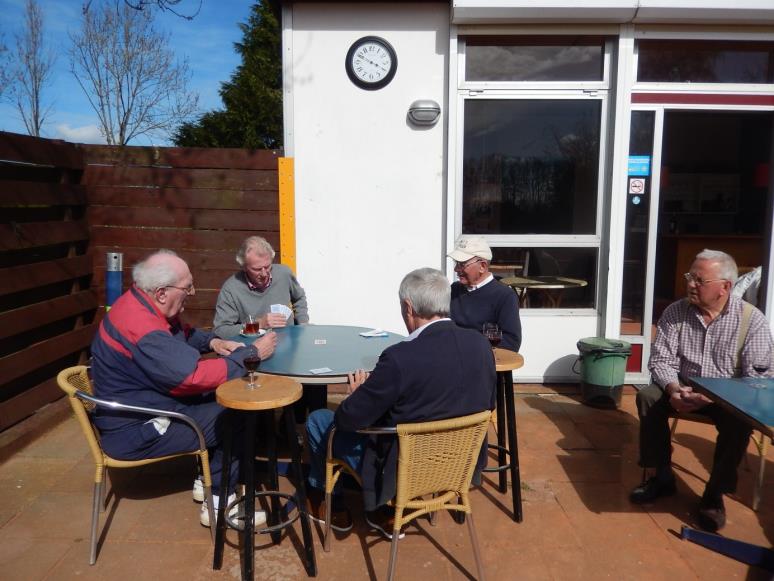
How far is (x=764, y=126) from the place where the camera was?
10.3m

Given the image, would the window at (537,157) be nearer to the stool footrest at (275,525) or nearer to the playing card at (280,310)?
the playing card at (280,310)

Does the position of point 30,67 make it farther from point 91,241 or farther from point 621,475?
point 621,475

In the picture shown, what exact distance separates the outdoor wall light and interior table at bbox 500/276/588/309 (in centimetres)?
146

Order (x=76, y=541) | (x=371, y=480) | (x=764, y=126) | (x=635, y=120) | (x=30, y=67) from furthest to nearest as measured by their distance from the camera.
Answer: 1. (x=30, y=67)
2. (x=764, y=126)
3. (x=635, y=120)
4. (x=76, y=541)
5. (x=371, y=480)

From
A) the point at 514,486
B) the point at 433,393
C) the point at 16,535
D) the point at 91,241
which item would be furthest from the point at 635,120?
the point at 16,535

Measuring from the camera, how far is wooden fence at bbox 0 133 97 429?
12.4ft

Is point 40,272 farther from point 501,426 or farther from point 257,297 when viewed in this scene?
point 501,426

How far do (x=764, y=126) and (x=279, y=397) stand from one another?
11.3 meters

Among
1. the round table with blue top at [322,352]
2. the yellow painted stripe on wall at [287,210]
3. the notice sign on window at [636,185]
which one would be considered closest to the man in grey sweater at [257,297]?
the round table with blue top at [322,352]

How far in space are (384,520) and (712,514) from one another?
1603 millimetres

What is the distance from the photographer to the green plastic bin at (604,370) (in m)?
4.42

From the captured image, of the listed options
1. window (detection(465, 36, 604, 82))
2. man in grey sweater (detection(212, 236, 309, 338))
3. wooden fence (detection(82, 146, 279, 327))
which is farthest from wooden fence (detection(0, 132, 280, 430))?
window (detection(465, 36, 604, 82))

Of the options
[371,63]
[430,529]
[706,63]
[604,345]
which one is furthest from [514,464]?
[706,63]

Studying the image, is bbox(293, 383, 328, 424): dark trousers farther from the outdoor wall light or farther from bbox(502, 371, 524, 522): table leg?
the outdoor wall light
